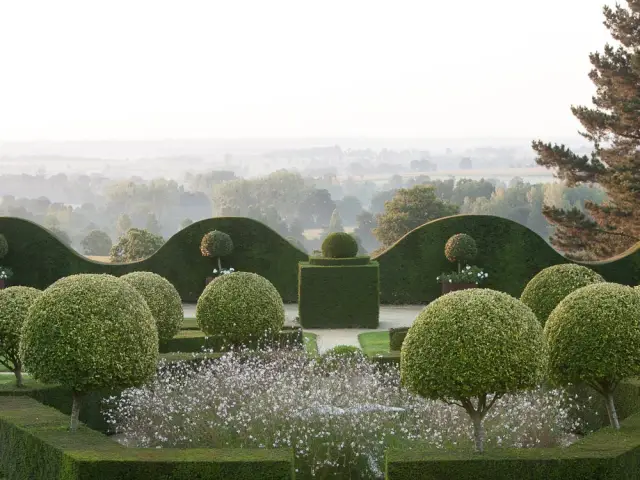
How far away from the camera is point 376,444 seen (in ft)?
36.3

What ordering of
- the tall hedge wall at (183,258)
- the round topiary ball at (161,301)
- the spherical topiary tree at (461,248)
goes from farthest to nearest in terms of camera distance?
the tall hedge wall at (183,258) → the spherical topiary tree at (461,248) → the round topiary ball at (161,301)

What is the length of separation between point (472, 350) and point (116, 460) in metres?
3.73

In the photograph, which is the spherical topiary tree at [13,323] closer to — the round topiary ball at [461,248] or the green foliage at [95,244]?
the round topiary ball at [461,248]

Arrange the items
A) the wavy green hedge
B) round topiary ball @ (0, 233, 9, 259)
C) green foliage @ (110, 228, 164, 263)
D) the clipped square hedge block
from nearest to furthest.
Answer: the clipped square hedge block
the wavy green hedge
round topiary ball @ (0, 233, 9, 259)
green foliage @ (110, 228, 164, 263)

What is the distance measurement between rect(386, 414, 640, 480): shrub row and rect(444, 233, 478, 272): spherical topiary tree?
14.1 meters

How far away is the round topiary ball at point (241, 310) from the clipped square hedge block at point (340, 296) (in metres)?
5.32

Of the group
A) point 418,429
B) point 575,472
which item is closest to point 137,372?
point 418,429

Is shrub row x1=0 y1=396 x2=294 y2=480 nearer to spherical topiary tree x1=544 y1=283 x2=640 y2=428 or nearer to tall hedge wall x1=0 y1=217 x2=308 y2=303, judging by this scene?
spherical topiary tree x1=544 y1=283 x2=640 y2=428

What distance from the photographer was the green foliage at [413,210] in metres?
45.7

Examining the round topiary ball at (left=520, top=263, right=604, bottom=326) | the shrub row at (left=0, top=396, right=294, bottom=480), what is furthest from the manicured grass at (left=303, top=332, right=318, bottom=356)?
the shrub row at (left=0, top=396, right=294, bottom=480)

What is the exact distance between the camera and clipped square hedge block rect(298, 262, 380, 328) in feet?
71.9

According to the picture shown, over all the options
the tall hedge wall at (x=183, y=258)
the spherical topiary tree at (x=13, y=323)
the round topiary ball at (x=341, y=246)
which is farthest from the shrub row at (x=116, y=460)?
the tall hedge wall at (x=183, y=258)

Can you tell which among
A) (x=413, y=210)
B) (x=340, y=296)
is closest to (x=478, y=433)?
(x=340, y=296)

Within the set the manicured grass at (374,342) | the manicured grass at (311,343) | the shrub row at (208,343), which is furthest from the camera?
the manicured grass at (374,342)
